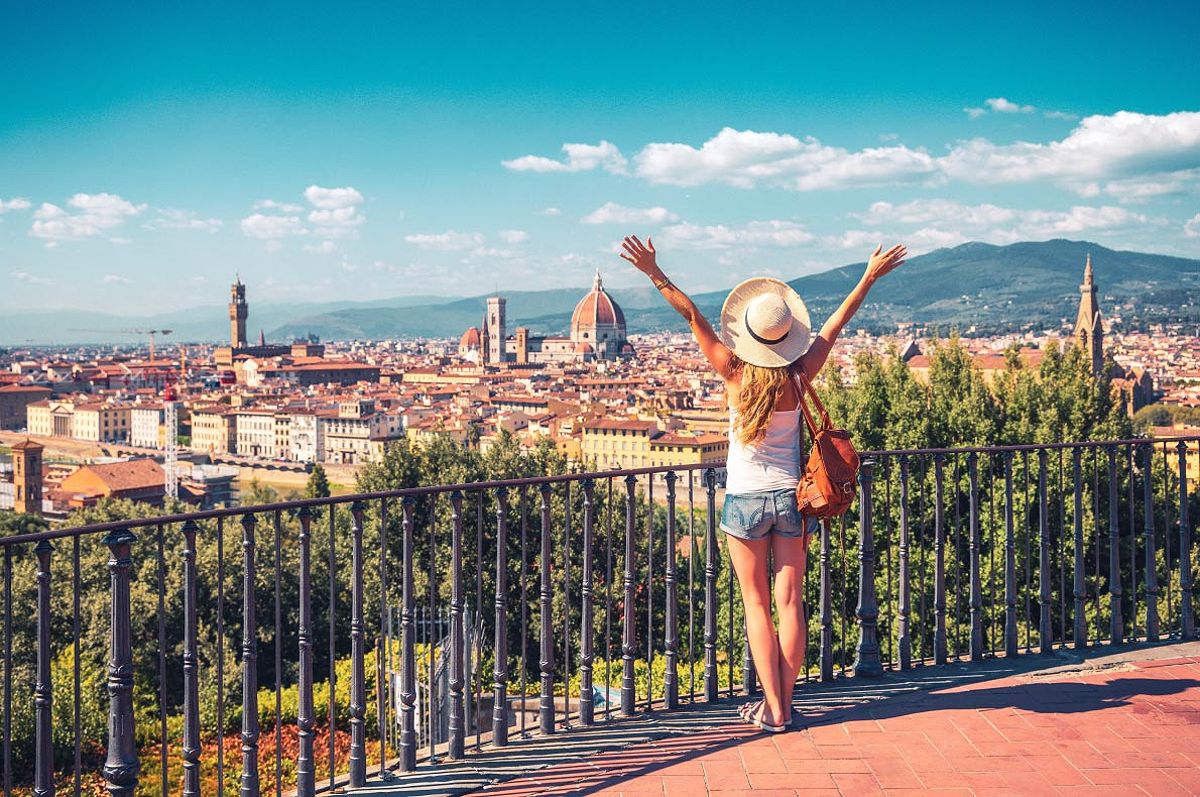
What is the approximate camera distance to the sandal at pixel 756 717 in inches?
133

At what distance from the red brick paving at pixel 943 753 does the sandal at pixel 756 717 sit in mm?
28

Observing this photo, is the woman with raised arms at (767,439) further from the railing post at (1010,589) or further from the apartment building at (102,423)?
the apartment building at (102,423)

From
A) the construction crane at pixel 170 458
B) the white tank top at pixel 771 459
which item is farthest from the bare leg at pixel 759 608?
the construction crane at pixel 170 458

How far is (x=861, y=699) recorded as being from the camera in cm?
371

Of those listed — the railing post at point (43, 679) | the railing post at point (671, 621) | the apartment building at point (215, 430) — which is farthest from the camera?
the apartment building at point (215, 430)

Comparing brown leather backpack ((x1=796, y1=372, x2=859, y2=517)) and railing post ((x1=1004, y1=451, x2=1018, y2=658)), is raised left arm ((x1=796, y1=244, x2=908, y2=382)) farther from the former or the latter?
railing post ((x1=1004, y1=451, x2=1018, y2=658))

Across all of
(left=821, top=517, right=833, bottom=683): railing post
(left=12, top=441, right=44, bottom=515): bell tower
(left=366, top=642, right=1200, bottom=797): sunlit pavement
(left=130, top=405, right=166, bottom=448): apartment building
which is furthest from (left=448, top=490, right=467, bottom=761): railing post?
(left=130, top=405, right=166, bottom=448): apartment building

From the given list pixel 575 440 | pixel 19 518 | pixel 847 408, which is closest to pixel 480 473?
pixel 847 408

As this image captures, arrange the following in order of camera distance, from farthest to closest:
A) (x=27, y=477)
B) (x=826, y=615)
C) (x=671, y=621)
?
(x=27, y=477) < (x=826, y=615) < (x=671, y=621)

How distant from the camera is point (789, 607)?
330cm

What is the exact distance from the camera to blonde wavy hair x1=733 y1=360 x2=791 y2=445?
10.4 ft

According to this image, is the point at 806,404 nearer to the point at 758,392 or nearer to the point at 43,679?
the point at 758,392

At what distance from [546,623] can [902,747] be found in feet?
3.55

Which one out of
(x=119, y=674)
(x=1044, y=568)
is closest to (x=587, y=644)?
(x=119, y=674)
